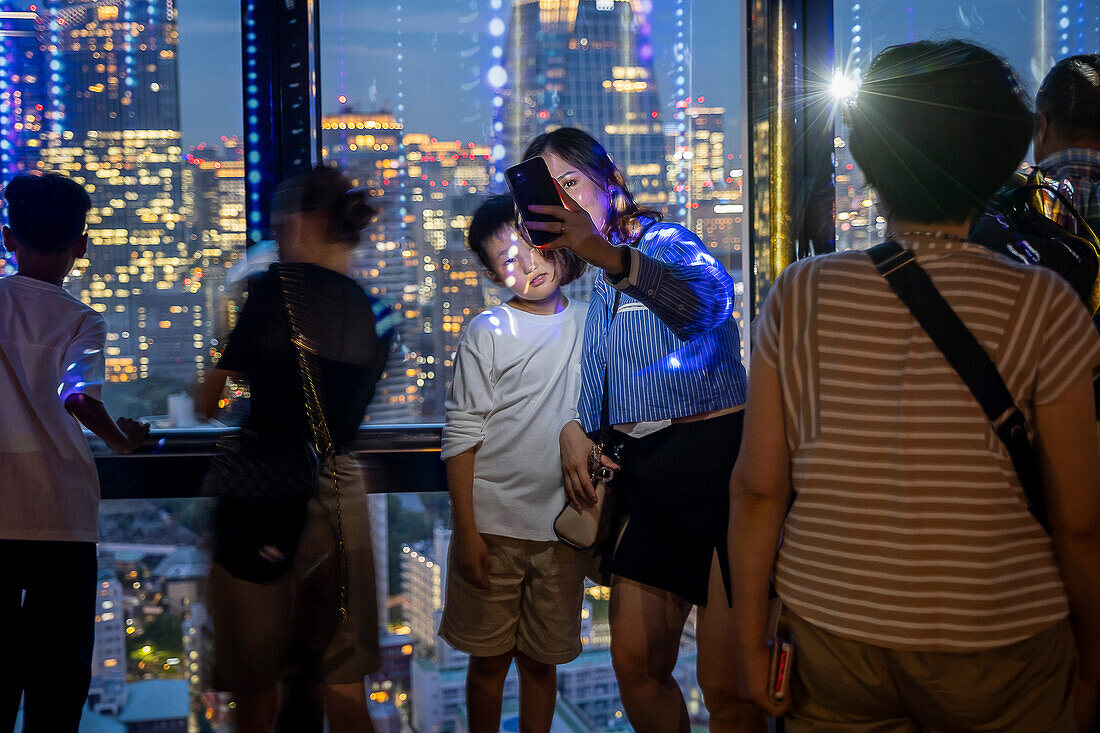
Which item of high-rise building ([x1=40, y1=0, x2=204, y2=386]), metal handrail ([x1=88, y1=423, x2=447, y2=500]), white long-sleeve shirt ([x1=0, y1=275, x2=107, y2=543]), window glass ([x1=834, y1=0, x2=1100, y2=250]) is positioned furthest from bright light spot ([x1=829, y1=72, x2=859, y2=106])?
white long-sleeve shirt ([x1=0, y1=275, x2=107, y2=543])

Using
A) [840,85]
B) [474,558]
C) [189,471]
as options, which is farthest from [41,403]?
[840,85]

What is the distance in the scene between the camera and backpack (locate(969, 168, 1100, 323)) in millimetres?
1654

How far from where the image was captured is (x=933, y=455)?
3.25 ft

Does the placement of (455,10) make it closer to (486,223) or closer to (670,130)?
(670,130)

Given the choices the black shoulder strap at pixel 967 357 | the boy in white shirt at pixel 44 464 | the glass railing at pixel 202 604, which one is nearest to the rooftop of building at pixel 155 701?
the glass railing at pixel 202 604

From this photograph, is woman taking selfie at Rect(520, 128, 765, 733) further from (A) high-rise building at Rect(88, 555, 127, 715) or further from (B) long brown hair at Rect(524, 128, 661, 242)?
(A) high-rise building at Rect(88, 555, 127, 715)

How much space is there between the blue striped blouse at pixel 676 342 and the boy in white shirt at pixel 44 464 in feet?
4.11

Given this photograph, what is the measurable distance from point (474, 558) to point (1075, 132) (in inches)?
66.5

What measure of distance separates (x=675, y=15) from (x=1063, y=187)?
1.33 m

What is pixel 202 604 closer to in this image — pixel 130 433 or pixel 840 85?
pixel 130 433

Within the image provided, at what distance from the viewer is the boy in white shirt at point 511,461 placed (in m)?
1.99

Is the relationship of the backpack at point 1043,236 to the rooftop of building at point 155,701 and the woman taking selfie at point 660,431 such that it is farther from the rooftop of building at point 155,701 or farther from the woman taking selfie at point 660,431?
the rooftop of building at point 155,701

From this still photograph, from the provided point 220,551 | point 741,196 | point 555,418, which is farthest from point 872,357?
point 741,196

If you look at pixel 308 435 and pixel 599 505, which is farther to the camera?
pixel 599 505
